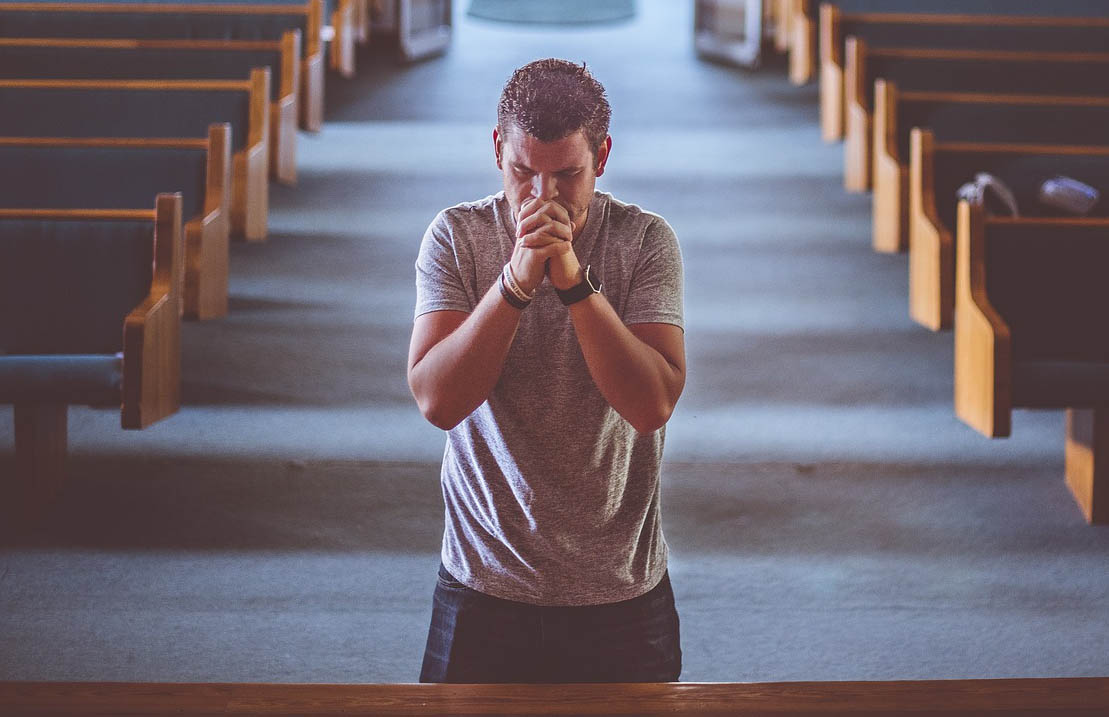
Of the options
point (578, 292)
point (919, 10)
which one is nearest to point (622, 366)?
point (578, 292)

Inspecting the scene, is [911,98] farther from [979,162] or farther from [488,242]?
[488,242]

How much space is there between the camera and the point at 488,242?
0.49 metres

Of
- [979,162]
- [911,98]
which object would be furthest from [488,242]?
[911,98]

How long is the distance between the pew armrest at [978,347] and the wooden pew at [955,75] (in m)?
0.56

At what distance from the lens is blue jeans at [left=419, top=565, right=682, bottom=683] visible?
1.62ft

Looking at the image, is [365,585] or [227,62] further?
[227,62]

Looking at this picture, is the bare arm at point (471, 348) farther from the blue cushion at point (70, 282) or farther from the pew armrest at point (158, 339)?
the blue cushion at point (70, 282)

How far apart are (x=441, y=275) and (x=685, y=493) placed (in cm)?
70

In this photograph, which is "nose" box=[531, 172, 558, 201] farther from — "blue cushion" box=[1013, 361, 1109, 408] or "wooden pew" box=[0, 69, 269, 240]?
"wooden pew" box=[0, 69, 269, 240]

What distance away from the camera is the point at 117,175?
1.37 meters

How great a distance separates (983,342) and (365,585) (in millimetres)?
582

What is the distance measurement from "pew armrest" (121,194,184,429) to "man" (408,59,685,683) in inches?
25.4

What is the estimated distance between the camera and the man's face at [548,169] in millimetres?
433

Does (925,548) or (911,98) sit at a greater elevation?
(911,98)
